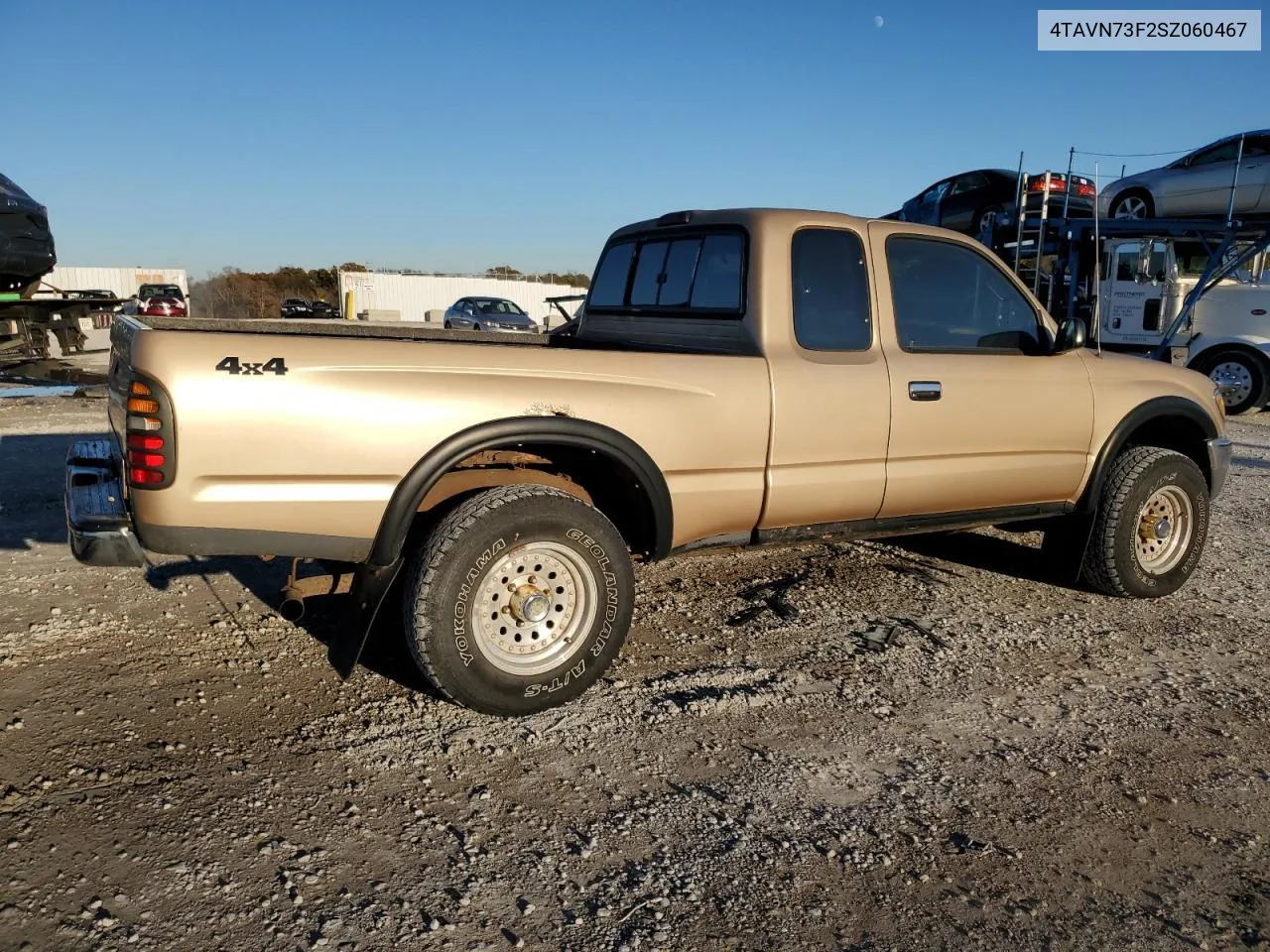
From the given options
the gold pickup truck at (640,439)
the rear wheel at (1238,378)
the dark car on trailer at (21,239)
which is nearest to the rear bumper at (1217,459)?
the gold pickup truck at (640,439)

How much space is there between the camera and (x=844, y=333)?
422 cm

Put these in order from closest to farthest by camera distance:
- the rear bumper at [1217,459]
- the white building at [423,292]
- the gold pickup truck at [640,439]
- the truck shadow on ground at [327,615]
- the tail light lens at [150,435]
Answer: the tail light lens at [150,435]
the gold pickup truck at [640,439]
the truck shadow on ground at [327,615]
the rear bumper at [1217,459]
the white building at [423,292]

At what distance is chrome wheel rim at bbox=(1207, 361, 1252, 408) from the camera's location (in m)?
13.0

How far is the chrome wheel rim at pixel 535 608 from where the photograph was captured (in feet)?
11.5

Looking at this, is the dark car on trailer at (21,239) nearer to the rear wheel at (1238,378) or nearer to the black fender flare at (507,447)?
the black fender flare at (507,447)

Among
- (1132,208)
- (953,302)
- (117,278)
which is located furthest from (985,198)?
(117,278)

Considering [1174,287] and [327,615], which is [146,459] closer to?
[327,615]

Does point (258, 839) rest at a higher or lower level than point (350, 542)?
lower

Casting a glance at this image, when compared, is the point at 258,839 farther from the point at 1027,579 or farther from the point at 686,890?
the point at 1027,579

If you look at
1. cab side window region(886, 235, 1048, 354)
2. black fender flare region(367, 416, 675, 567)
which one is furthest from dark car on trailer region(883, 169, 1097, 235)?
black fender flare region(367, 416, 675, 567)

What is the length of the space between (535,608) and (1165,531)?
357 centimetres

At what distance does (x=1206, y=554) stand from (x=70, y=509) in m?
6.22

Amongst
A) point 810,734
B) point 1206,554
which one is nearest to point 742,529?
point 810,734

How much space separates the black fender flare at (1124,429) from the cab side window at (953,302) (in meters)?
0.66
